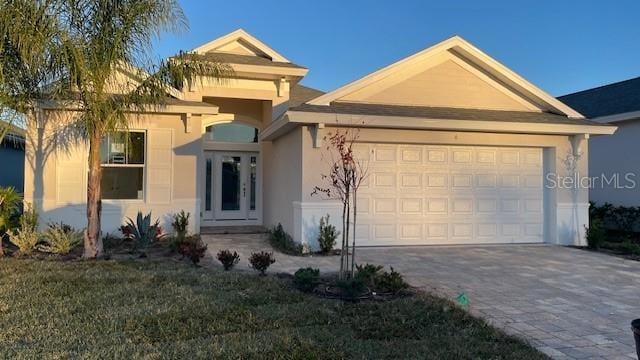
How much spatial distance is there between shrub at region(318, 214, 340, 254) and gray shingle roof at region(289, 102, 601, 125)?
2.42 metres

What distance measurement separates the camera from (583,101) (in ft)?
58.4

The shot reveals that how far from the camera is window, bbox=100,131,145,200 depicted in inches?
440

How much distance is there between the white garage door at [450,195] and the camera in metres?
10.5

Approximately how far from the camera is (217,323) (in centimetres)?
476

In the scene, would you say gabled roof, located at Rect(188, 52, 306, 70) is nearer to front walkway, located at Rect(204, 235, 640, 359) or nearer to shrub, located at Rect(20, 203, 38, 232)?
front walkway, located at Rect(204, 235, 640, 359)

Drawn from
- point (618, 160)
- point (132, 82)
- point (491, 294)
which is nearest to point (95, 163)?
point (132, 82)

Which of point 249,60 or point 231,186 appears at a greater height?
point 249,60

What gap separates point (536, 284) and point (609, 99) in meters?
12.1

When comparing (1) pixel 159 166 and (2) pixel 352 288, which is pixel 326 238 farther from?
(1) pixel 159 166

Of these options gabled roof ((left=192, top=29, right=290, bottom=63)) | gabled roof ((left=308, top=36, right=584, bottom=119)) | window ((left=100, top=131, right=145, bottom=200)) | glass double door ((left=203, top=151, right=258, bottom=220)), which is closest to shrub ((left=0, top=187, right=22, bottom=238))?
window ((left=100, top=131, right=145, bottom=200))

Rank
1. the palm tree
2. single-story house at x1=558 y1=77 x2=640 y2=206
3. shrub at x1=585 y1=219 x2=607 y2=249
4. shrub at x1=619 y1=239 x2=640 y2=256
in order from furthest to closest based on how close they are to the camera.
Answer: single-story house at x1=558 y1=77 x2=640 y2=206
shrub at x1=585 y1=219 x2=607 y2=249
shrub at x1=619 y1=239 x2=640 y2=256
the palm tree

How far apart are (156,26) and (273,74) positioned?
16.4 feet

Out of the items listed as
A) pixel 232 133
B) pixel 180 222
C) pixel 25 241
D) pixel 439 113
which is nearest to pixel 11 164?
pixel 232 133

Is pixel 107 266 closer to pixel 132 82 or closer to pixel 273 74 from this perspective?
pixel 132 82
